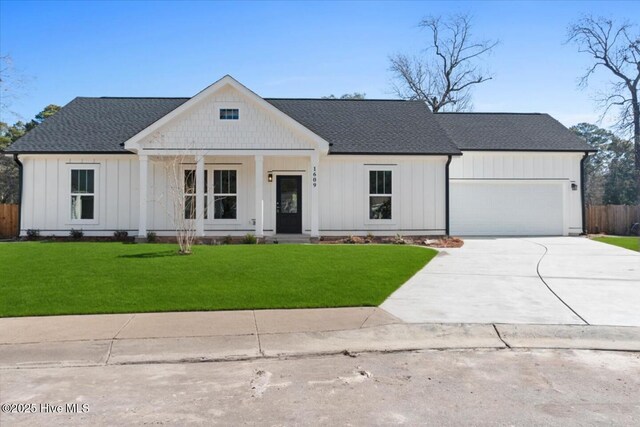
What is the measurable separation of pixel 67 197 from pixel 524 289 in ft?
51.5

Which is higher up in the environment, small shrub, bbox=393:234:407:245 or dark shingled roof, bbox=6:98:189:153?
dark shingled roof, bbox=6:98:189:153

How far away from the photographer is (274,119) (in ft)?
56.0

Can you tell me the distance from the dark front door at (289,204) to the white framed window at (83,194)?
260 inches

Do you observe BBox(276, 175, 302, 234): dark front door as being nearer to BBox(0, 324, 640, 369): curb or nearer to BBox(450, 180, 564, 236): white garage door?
BBox(450, 180, 564, 236): white garage door

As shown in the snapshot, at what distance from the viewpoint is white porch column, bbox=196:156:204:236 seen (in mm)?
16672

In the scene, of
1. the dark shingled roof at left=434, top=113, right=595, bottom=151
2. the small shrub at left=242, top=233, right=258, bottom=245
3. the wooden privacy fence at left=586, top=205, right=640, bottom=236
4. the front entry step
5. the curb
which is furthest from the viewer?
the wooden privacy fence at left=586, top=205, right=640, bottom=236

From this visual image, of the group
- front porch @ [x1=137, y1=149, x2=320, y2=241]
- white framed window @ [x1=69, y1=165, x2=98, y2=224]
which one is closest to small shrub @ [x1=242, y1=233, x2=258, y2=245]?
front porch @ [x1=137, y1=149, x2=320, y2=241]

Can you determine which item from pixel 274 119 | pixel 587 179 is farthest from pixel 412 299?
pixel 587 179

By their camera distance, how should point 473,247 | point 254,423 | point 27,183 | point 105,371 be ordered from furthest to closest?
1. point 27,183
2. point 473,247
3. point 105,371
4. point 254,423

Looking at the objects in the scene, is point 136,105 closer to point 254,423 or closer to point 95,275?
point 95,275

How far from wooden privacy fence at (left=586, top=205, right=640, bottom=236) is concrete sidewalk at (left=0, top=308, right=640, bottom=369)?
19.0 metres

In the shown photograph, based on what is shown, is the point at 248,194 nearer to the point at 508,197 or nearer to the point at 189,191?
the point at 189,191

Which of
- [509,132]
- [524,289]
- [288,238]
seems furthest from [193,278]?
[509,132]

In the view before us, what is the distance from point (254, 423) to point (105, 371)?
2.26 m
